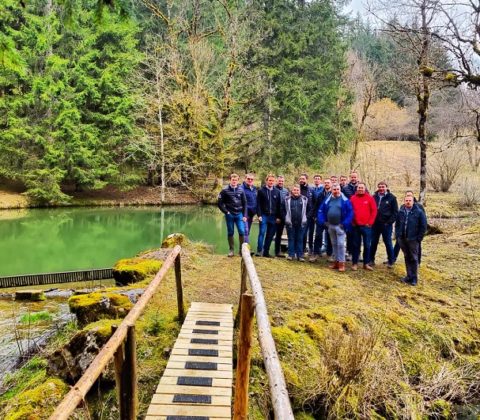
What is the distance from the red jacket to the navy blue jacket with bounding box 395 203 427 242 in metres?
0.52

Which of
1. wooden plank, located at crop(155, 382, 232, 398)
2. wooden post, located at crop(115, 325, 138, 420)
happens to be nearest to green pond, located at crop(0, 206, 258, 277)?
wooden plank, located at crop(155, 382, 232, 398)

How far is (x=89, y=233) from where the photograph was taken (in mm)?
18219

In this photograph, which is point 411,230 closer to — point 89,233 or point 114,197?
point 89,233

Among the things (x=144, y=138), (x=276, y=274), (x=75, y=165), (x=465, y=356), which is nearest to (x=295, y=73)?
(x=144, y=138)

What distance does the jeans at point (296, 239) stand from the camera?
8.90 m

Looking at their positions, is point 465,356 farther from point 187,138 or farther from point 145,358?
point 187,138

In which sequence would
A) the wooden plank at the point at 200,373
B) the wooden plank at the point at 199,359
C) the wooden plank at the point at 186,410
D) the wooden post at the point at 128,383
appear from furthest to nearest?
the wooden plank at the point at 199,359 → the wooden plank at the point at 200,373 → the wooden plank at the point at 186,410 → the wooden post at the point at 128,383

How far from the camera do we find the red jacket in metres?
8.11

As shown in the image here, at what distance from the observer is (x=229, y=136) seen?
26.6 metres

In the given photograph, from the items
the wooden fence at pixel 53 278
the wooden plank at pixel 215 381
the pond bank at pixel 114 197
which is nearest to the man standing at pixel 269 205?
the wooden fence at pixel 53 278

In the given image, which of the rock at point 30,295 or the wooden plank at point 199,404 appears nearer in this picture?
the wooden plank at point 199,404

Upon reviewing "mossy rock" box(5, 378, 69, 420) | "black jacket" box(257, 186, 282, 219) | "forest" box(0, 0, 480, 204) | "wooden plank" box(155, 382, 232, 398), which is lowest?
"mossy rock" box(5, 378, 69, 420)

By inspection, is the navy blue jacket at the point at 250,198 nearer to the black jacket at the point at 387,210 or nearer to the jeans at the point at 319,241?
the jeans at the point at 319,241

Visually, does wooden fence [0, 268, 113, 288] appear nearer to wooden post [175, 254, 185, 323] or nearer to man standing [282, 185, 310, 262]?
man standing [282, 185, 310, 262]
